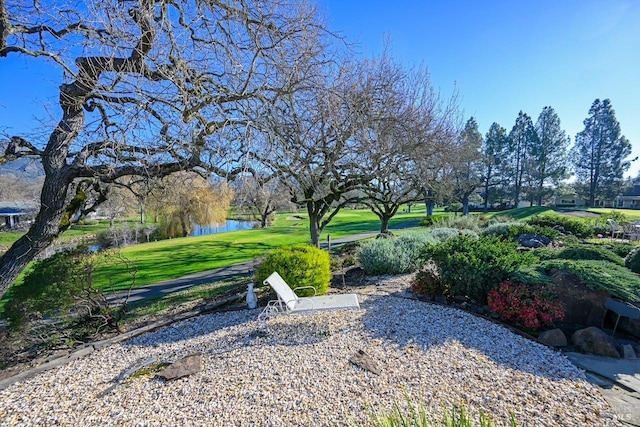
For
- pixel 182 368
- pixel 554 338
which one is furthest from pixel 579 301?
pixel 182 368

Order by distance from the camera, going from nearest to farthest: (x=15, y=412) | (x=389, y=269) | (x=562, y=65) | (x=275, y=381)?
(x=15, y=412) < (x=275, y=381) < (x=389, y=269) < (x=562, y=65)

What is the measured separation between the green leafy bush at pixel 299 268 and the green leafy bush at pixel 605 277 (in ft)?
13.5

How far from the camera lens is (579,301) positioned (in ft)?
14.7

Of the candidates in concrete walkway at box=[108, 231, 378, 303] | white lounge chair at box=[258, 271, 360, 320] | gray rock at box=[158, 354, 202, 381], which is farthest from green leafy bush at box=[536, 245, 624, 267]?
concrete walkway at box=[108, 231, 378, 303]

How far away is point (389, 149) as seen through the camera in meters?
7.32

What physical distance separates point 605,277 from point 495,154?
4100 cm

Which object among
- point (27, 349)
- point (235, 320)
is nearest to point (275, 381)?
point (235, 320)

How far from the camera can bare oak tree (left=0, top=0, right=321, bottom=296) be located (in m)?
3.92

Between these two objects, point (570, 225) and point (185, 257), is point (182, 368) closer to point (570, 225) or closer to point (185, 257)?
point (185, 257)

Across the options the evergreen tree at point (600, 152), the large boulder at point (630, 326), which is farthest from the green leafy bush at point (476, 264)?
the evergreen tree at point (600, 152)

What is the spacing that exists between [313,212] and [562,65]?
28.6ft

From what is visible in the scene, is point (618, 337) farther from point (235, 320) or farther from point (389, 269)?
point (235, 320)

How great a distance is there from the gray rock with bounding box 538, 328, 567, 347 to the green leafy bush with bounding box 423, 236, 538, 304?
1100 millimetres

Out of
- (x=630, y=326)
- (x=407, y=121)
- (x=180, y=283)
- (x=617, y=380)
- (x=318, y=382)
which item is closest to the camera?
(x=318, y=382)
